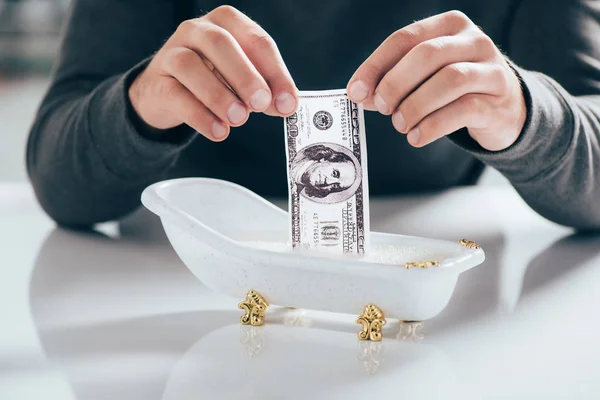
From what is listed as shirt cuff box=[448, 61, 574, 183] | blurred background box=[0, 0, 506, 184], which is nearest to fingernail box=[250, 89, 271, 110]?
shirt cuff box=[448, 61, 574, 183]

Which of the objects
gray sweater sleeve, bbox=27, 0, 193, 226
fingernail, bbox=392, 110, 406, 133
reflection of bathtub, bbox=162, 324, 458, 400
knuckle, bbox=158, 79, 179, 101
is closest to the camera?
reflection of bathtub, bbox=162, 324, 458, 400

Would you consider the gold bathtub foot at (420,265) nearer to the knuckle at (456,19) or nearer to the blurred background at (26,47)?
the knuckle at (456,19)

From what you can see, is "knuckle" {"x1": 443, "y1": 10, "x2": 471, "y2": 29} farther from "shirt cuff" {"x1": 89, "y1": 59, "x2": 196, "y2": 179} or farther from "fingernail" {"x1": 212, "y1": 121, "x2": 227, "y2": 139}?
"shirt cuff" {"x1": 89, "y1": 59, "x2": 196, "y2": 179}

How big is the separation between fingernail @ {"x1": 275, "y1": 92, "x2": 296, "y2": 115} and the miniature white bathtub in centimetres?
18

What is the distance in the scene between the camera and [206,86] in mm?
1064

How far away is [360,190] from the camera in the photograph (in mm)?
1090

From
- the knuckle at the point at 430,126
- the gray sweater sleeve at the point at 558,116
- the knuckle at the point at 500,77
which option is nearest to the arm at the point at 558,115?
the gray sweater sleeve at the point at 558,116

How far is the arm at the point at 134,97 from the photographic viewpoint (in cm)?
105

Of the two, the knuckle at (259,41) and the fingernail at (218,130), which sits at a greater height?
the knuckle at (259,41)

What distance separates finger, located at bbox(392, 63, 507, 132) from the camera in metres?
1.02

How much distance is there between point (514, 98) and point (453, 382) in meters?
0.47

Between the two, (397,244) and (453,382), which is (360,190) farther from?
(453,382)

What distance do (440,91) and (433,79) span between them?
2 cm

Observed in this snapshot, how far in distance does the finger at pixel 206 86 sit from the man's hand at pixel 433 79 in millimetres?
147
